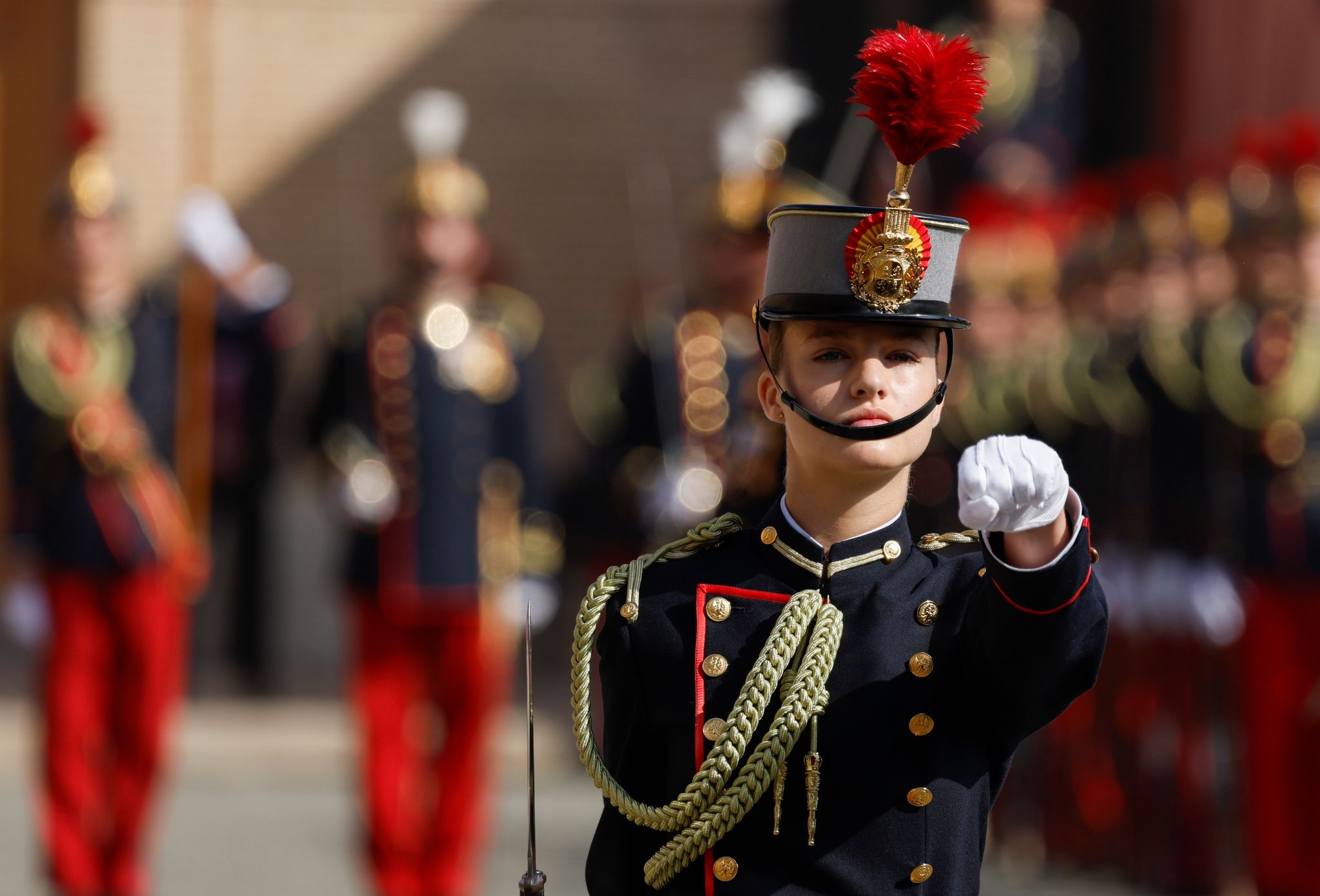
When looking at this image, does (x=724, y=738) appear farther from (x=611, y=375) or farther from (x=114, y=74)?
(x=114, y=74)

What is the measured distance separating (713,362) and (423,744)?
1517 mm

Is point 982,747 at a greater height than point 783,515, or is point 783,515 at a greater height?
point 783,515

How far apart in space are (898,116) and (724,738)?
794 mm

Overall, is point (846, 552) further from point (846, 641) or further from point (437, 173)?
point (437, 173)

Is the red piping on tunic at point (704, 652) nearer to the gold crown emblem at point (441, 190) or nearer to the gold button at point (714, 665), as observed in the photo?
the gold button at point (714, 665)

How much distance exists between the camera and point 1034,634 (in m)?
2.34

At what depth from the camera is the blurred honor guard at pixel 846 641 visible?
244 cm

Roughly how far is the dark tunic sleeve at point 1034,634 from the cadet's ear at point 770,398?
36 cm

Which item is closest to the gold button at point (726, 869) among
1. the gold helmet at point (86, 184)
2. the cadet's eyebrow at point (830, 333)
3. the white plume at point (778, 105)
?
the cadet's eyebrow at point (830, 333)

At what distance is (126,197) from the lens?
6.68m

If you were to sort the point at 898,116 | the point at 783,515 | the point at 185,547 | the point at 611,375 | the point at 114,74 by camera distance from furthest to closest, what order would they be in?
the point at 114,74 → the point at 611,375 → the point at 185,547 → the point at 783,515 → the point at 898,116

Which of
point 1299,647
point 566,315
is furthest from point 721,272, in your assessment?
point 566,315

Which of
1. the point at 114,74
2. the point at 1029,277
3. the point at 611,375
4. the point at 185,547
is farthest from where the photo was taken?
the point at 114,74

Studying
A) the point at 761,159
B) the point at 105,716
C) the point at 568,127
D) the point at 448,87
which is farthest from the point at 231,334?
the point at 568,127
